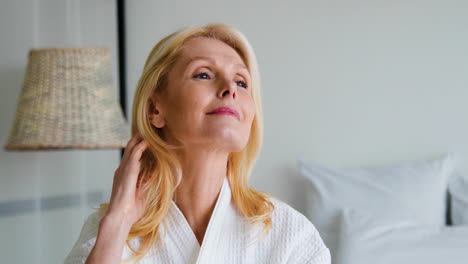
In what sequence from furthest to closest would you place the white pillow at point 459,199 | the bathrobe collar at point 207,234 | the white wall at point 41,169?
the white wall at point 41,169 < the white pillow at point 459,199 < the bathrobe collar at point 207,234

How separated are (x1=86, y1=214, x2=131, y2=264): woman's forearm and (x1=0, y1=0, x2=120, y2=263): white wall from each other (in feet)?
3.71

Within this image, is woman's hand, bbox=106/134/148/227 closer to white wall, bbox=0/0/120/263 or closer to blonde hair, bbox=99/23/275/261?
blonde hair, bbox=99/23/275/261

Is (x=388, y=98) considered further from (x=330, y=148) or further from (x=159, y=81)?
(x=159, y=81)

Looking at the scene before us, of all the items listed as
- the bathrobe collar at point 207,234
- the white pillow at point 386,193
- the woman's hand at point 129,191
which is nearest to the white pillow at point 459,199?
the white pillow at point 386,193

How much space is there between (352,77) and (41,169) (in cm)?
141

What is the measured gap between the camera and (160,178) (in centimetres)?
127

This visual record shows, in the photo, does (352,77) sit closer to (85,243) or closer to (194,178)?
(194,178)

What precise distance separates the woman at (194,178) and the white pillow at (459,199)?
82cm

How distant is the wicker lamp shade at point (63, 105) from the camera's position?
1835 millimetres

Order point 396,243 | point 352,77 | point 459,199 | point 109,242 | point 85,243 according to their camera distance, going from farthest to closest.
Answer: point 352,77 → point 459,199 → point 396,243 → point 85,243 → point 109,242

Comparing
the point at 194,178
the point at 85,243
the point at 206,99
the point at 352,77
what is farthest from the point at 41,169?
the point at 352,77

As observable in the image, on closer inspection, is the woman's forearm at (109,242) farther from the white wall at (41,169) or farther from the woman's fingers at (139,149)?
the white wall at (41,169)

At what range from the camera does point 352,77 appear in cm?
207

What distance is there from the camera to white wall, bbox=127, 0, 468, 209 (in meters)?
1.93
